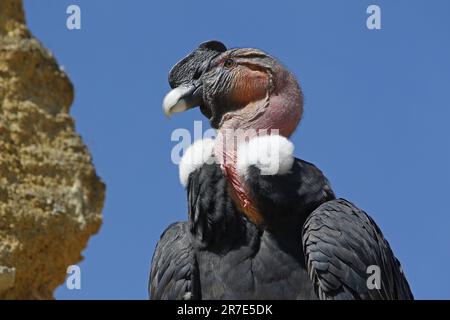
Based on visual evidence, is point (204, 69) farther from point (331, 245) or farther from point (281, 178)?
point (331, 245)

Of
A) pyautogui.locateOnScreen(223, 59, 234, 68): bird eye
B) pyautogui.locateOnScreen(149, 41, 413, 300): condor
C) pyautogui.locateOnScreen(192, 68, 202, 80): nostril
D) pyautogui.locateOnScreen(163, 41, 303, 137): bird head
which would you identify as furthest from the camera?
pyautogui.locateOnScreen(192, 68, 202, 80): nostril

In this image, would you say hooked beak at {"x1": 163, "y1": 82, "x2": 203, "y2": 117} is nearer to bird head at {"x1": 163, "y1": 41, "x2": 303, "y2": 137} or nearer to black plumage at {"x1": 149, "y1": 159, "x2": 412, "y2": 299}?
bird head at {"x1": 163, "y1": 41, "x2": 303, "y2": 137}

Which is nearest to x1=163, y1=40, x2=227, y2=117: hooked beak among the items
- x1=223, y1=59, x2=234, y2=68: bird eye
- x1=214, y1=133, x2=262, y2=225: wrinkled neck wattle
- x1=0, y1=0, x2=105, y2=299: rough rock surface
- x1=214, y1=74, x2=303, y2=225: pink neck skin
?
x1=223, y1=59, x2=234, y2=68: bird eye

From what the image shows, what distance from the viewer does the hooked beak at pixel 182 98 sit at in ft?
24.3

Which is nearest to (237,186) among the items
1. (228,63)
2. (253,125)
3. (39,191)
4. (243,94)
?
(253,125)

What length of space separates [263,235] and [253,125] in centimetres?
81

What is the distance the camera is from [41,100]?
6.16m

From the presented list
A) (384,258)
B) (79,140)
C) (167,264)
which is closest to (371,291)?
(384,258)

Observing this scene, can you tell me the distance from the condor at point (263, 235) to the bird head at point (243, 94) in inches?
3.1

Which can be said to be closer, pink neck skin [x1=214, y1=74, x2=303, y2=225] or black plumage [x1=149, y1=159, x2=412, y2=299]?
black plumage [x1=149, y1=159, x2=412, y2=299]

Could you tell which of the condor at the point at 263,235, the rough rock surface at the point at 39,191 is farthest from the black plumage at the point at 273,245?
the rough rock surface at the point at 39,191

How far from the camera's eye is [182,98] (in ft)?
24.5

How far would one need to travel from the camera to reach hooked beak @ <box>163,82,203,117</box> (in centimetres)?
740

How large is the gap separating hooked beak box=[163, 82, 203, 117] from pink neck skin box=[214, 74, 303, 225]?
0.30 metres
